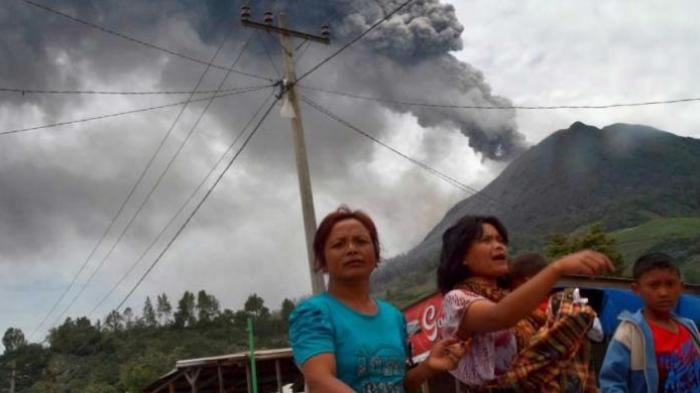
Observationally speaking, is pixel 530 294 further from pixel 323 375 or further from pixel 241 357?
pixel 241 357

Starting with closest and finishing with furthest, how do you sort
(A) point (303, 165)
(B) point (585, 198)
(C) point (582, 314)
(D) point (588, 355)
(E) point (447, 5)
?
1. (C) point (582, 314)
2. (D) point (588, 355)
3. (A) point (303, 165)
4. (E) point (447, 5)
5. (B) point (585, 198)

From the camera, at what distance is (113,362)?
52.5 m

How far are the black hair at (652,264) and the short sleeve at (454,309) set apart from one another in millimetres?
1051

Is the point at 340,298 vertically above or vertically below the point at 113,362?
below

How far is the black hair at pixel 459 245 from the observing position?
212 cm

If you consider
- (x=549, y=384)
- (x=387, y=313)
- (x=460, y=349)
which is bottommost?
(x=549, y=384)

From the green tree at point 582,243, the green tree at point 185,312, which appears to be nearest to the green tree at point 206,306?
the green tree at point 185,312

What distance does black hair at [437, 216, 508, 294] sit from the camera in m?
2.12

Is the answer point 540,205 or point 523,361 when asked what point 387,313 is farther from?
point 540,205

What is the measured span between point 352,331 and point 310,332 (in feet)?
0.39

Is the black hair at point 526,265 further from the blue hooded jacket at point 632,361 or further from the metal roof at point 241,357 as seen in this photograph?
the metal roof at point 241,357

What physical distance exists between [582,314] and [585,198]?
15350cm

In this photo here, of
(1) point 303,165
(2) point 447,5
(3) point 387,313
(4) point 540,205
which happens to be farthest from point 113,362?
(4) point 540,205

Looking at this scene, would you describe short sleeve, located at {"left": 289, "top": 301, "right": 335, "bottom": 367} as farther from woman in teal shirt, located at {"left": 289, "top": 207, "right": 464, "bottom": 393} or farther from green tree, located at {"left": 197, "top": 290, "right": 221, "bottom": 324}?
green tree, located at {"left": 197, "top": 290, "right": 221, "bottom": 324}
